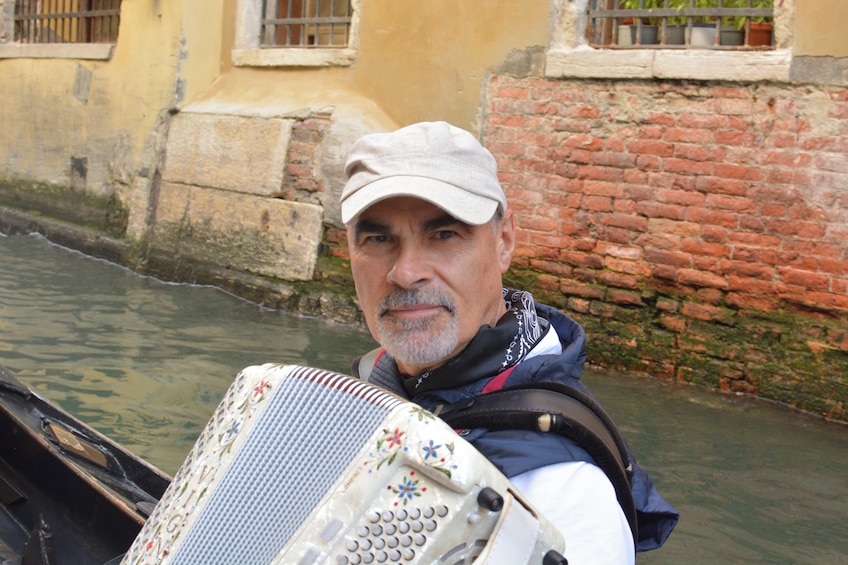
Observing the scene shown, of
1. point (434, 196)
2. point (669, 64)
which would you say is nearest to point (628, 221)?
point (669, 64)

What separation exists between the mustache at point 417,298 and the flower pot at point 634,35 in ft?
12.9

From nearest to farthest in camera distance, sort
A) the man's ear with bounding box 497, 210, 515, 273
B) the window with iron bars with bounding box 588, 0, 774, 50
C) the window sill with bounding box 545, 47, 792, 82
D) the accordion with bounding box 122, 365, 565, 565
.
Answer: the accordion with bounding box 122, 365, 565, 565
the man's ear with bounding box 497, 210, 515, 273
the window sill with bounding box 545, 47, 792, 82
the window with iron bars with bounding box 588, 0, 774, 50

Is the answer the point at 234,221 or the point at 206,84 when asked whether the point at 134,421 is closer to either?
the point at 234,221

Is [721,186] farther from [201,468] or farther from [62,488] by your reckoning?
[201,468]

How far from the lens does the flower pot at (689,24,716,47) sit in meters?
5.13

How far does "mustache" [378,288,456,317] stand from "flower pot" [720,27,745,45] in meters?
3.84

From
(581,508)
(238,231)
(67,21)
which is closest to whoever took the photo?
(581,508)

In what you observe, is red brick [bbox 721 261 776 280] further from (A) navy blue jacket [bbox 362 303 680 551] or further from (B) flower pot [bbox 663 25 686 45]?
(A) navy blue jacket [bbox 362 303 680 551]

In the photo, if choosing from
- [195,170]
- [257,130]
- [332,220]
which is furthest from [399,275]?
[195,170]

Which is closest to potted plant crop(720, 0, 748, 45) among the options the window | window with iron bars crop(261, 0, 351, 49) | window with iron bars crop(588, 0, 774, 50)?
window with iron bars crop(588, 0, 774, 50)

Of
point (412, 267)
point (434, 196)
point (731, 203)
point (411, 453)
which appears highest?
point (731, 203)

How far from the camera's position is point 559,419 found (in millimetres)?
1480

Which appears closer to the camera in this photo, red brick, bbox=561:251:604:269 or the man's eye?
the man's eye

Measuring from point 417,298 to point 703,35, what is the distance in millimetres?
3872
